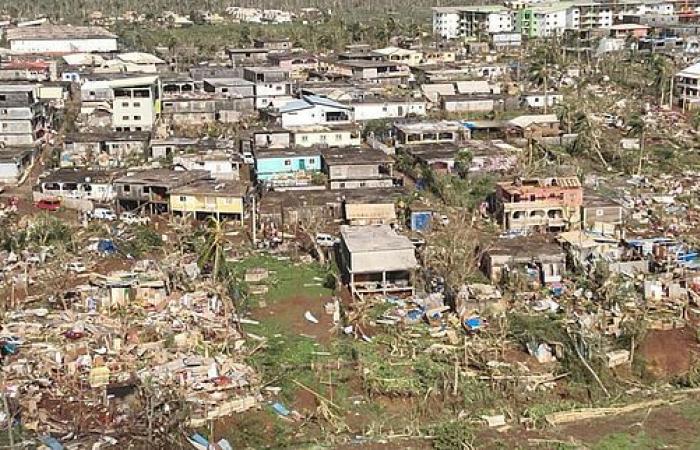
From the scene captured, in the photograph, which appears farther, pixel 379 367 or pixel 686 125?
pixel 686 125

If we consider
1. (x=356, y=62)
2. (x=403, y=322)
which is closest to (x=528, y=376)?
(x=403, y=322)

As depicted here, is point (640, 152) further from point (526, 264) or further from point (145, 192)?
point (145, 192)

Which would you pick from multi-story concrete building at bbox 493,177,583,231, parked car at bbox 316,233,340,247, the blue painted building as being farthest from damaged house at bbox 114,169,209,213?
multi-story concrete building at bbox 493,177,583,231

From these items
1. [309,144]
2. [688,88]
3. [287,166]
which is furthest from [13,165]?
[688,88]

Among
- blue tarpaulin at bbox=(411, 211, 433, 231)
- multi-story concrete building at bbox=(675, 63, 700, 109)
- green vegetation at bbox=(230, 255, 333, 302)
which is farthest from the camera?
multi-story concrete building at bbox=(675, 63, 700, 109)

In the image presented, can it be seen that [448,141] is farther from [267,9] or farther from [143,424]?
[267,9]

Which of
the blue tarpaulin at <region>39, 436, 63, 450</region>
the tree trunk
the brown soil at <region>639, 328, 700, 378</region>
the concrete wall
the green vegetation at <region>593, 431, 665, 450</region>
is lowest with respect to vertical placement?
the green vegetation at <region>593, 431, 665, 450</region>

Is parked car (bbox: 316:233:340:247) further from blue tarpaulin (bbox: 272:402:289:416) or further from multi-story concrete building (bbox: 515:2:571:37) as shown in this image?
multi-story concrete building (bbox: 515:2:571:37)
